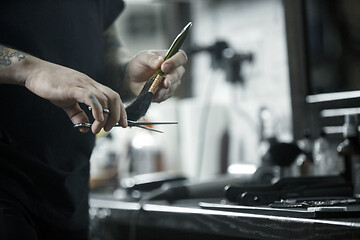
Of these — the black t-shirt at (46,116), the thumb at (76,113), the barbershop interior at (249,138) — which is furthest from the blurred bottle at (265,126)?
the thumb at (76,113)

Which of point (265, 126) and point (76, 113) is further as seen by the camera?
point (265, 126)

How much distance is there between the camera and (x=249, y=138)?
188 cm

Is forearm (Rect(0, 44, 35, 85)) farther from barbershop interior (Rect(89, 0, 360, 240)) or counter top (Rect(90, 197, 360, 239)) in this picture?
counter top (Rect(90, 197, 360, 239))

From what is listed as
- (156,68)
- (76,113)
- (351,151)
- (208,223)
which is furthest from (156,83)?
(351,151)

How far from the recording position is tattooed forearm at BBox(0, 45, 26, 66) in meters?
0.72

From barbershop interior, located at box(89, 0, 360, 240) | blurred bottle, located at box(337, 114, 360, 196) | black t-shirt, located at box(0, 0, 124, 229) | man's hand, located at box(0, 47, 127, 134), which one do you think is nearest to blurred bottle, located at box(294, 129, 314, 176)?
barbershop interior, located at box(89, 0, 360, 240)

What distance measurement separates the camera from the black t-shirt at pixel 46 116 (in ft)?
2.63

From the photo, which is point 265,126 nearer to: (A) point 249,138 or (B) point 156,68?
(A) point 249,138

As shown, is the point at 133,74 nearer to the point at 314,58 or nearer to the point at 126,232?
the point at 126,232

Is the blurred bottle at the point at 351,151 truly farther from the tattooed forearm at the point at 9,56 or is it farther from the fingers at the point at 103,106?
the tattooed forearm at the point at 9,56

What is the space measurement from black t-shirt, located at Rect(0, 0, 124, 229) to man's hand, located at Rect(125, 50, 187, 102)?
0.18 feet

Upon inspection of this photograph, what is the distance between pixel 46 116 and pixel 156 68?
0.18 meters

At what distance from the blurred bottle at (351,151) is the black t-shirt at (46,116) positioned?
1.89ft

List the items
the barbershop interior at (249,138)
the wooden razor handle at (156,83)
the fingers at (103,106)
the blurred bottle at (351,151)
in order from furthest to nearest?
the blurred bottle at (351,151) → the barbershop interior at (249,138) → the wooden razor handle at (156,83) → the fingers at (103,106)
